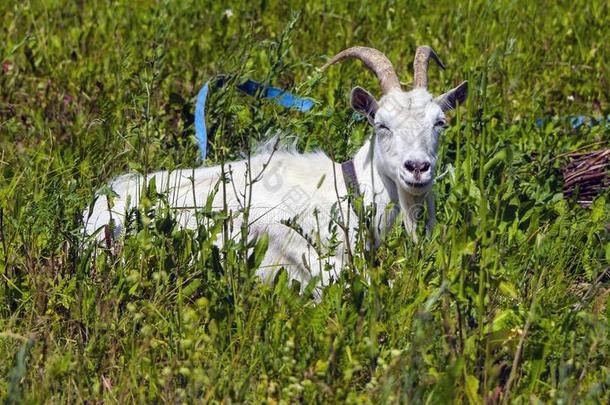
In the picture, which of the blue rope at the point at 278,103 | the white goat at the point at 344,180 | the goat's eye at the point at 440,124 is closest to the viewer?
the white goat at the point at 344,180

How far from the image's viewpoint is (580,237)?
532 cm

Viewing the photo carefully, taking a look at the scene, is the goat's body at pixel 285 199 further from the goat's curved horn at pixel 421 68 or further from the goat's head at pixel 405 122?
the goat's curved horn at pixel 421 68

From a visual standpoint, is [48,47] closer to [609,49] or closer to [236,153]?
[236,153]

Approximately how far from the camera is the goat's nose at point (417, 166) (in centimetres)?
507

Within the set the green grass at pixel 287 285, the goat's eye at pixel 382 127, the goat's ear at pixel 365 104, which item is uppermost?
the goat's ear at pixel 365 104

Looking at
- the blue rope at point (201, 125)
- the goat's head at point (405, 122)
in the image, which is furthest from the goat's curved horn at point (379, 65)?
the blue rope at point (201, 125)

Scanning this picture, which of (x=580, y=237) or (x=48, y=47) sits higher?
(x=48, y=47)

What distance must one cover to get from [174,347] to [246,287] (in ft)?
1.07

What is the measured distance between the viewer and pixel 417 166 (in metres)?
5.07

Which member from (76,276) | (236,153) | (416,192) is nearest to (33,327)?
(76,276)

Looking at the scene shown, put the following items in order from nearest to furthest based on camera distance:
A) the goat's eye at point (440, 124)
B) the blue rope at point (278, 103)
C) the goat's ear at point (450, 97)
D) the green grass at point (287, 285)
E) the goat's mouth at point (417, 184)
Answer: the green grass at point (287, 285) → the goat's mouth at point (417, 184) → the goat's eye at point (440, 124) → the goat's ear at point (450, 97) → the blue rope at point (278, 103)

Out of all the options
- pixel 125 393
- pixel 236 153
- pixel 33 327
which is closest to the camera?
pixel 125 393

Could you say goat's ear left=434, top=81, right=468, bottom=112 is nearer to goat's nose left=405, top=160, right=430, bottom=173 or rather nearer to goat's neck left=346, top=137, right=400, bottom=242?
goat's neck left=346, top=137, right=400, bottom=242

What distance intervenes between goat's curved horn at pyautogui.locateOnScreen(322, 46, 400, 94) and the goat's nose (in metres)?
0.59
